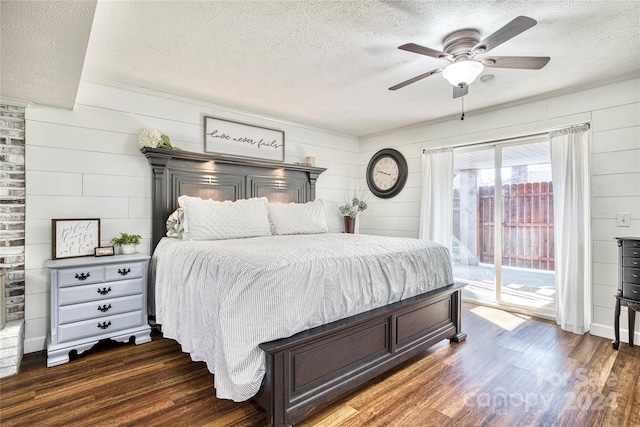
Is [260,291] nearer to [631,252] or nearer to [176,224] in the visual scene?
[176,224]

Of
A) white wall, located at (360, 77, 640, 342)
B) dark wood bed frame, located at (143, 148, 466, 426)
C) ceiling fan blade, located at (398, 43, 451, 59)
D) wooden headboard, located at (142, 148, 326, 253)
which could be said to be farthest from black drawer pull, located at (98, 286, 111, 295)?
white wall, located at (360, 77, 640, 342)

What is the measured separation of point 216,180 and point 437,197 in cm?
293

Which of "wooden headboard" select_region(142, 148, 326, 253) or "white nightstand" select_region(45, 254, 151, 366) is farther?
"wooden headboard" select_region(142, 148, 326, 253)

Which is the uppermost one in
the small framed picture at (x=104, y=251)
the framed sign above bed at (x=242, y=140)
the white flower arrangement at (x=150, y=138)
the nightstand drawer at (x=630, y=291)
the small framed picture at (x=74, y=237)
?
the framed sign above bed at (x=242, y=140)

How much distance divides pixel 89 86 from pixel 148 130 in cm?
63

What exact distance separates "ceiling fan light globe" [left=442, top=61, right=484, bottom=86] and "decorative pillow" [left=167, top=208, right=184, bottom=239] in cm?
265

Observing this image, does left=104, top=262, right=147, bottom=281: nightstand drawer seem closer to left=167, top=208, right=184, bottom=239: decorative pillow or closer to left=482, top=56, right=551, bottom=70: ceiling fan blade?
left=167, top=208, right=184, bottom=239: decorative pillow

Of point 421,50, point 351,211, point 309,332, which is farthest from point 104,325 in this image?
point 351,211

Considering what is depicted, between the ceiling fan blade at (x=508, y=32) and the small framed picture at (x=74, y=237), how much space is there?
3.49 meters

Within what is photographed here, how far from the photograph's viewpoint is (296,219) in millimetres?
3723

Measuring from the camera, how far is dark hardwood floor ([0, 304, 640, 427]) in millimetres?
1841

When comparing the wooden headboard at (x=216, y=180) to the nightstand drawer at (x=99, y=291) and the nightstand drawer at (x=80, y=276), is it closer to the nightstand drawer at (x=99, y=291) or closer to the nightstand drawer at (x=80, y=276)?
the nightstand drawer at (x=99, y=291)

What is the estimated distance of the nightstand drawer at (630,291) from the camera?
8.57 feet

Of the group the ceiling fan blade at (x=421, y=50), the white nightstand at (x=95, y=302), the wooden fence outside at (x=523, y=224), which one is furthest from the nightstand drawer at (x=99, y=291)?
the wooden fence outside at (x=523, y=224)
